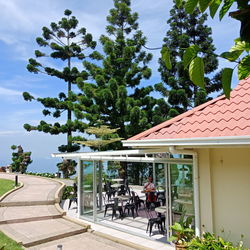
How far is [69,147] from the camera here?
2367 cm

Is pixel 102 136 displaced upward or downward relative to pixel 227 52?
upward

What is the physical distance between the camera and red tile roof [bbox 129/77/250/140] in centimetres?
484

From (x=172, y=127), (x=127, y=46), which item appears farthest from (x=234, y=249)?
(x=127, y=46)

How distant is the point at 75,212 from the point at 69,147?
1338 centimetres

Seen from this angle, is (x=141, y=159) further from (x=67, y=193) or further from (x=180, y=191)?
(x=67, y=193)

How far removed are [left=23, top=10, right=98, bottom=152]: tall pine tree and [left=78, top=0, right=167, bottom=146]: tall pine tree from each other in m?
2.82

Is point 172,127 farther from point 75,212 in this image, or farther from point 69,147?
point 69,147

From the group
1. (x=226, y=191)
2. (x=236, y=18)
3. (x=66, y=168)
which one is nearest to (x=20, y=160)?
(x=66, y=168)

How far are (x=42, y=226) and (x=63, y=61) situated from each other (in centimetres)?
2022

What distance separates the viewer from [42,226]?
859 cm

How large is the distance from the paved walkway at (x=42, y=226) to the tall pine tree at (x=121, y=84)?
8.49m

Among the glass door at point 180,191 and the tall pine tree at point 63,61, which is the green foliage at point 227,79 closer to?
the glass door at point 180,191

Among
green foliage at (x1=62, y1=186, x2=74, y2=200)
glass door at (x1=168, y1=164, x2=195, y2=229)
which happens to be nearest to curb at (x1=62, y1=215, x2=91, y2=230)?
glass door at (x1=168, y1=164, x2=195, y2=229)

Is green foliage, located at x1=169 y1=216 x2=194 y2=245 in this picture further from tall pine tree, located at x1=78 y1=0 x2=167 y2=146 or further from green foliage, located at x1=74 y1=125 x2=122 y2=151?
tall pine tree, located at x1=78 y1=0 x2=167 y2=146
